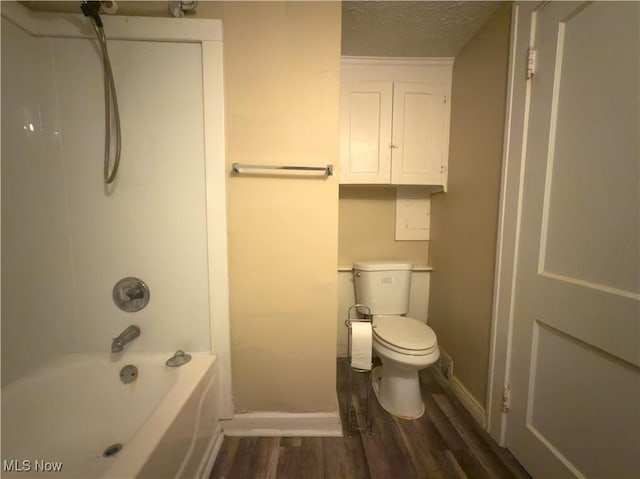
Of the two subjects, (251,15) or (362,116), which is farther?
(362,116)

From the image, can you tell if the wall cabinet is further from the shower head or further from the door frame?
the shower head

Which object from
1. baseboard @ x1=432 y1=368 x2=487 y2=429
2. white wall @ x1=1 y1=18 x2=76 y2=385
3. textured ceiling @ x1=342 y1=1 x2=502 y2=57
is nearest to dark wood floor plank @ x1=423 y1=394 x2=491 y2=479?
baseboard @ x1=432 y1=368 x2=487 y2=429

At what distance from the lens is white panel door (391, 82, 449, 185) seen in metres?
1.48

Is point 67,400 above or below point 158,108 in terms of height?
below

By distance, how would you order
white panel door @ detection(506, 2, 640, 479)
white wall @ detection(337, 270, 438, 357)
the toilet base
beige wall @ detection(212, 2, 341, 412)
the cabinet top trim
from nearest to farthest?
white panel door @ detection(506, 2, 640, 479)
beige wall @ detection(212, 2, 341, 412)
the toilet base
the cabinet top trim
white wall @ detection(337, 270, 438, 357)

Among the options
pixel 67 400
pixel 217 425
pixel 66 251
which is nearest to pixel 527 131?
pixel 217 425

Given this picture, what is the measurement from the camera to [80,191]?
100 cm

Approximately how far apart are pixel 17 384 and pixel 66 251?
0.54 meters

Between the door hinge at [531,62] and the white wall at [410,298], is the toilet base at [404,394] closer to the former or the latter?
the white wall at [410,298]

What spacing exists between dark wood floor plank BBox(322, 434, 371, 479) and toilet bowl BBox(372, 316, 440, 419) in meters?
0.29

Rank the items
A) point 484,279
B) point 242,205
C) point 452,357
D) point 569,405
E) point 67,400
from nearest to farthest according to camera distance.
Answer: point 569,405
point 67,400
point 242,205
point 484,279
point 452,357

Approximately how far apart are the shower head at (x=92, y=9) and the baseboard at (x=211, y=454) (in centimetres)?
180

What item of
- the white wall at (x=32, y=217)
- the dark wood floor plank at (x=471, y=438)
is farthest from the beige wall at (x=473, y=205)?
the white wall at (x=32, y=217)

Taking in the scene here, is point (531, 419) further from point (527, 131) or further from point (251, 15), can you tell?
point (251, 15)
